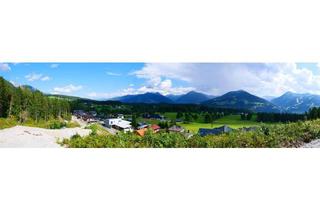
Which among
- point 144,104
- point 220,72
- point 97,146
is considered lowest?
point 97,146

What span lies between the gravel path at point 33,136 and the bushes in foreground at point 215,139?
19 cm

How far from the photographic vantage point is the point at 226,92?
10297mm

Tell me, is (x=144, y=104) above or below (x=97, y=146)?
above

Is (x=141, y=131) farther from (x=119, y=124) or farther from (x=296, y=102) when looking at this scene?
(x=296, y=102)

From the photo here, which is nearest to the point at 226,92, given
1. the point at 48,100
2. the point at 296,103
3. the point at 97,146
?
the point at 296,103

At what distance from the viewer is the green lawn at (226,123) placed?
33.5 ft

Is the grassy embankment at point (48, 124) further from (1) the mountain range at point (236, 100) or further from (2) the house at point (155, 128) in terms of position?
(2) the house at point (155, 128)

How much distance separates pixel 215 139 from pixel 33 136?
3.48 metres

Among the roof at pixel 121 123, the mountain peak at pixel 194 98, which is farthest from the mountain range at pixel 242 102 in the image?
the roof at pixel 121 123

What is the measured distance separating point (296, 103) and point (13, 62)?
5471mm

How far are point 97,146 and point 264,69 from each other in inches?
137

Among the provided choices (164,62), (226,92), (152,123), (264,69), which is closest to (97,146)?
(152,123)

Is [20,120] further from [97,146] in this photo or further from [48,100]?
[97,146]

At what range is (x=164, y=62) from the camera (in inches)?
388
